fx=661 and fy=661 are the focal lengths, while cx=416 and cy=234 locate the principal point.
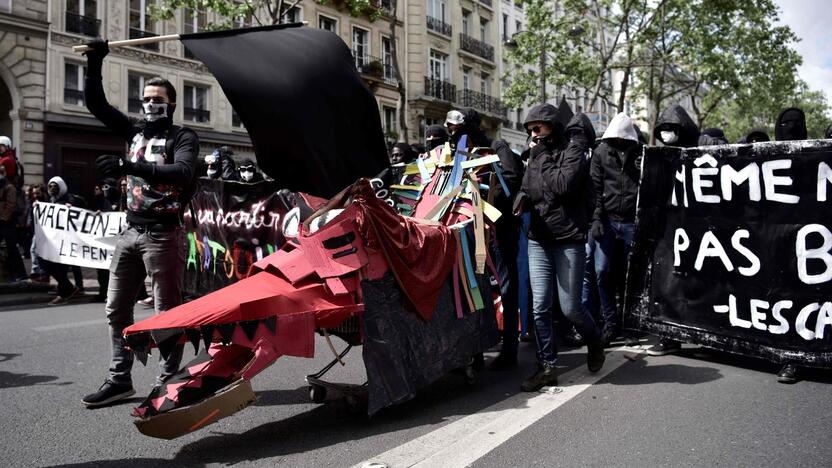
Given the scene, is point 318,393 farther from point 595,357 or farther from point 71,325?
point 71,325

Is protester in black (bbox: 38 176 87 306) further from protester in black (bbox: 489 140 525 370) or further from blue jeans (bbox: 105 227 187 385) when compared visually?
protester in black (bbox: 489 140 525 370)

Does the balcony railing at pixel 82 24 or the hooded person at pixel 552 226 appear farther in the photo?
the balcony railing at pixel 82 24

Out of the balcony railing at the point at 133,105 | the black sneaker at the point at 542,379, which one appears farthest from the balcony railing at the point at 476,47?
the black sneaker at the point at 542,379

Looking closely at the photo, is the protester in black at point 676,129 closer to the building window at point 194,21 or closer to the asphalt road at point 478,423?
the asphalt road at point 478,423

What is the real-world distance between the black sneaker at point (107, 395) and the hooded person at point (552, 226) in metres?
2.73

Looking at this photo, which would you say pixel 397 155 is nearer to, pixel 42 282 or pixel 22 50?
pixel 42 282

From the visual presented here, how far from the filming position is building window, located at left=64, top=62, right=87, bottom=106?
20656 mm

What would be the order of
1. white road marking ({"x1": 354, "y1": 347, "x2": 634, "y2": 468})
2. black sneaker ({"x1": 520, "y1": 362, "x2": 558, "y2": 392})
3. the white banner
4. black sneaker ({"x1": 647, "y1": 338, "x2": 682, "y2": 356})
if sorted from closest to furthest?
1. white road marking ({"x1": 354, "y1": 347, "x2": 634, "y2": 468})
2. black sneaker ({"x1": 520, "y1": 362, "x2": 558, "y2": 392})
3. black sneaker ({"x1": 647, "y1": 338, "x2": 682, "y2": 356})
4. the white banner

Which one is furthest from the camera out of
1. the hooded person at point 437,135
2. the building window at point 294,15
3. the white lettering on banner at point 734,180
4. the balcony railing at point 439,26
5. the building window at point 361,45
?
the balcony railing at point 439,26

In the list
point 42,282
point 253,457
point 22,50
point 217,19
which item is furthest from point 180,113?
point 253,457

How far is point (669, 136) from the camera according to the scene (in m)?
6.48

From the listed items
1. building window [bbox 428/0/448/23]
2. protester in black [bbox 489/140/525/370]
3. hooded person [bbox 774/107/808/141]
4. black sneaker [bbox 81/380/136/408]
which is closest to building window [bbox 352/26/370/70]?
building window [bbox 428/0/448/23]

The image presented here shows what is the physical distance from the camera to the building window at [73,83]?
20.7 meters

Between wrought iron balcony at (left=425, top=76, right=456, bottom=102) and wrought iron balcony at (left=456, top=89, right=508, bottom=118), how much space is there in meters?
0.84
